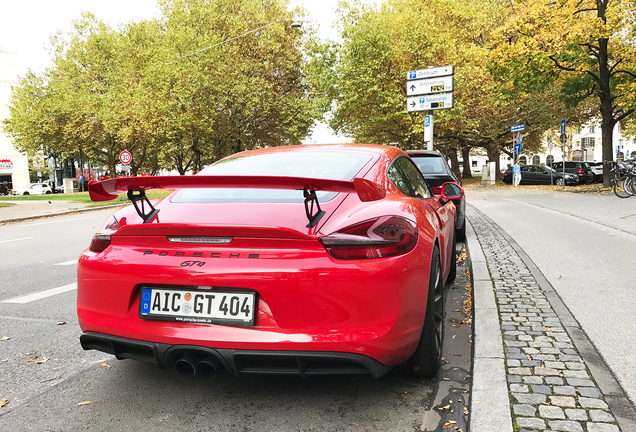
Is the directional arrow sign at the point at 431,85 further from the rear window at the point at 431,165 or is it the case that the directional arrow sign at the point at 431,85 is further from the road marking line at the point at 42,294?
the road marking line at the point at 42,294

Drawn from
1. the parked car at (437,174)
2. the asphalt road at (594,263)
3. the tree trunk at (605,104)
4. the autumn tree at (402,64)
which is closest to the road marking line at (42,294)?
the asphalt road at (594,263)

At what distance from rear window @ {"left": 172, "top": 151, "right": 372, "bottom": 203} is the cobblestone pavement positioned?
146cm

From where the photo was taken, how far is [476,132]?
119 ft

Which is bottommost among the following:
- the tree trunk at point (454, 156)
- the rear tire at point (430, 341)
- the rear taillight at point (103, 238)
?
the rear tire at point (430, 341)

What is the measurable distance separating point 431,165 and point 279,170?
5529 mm

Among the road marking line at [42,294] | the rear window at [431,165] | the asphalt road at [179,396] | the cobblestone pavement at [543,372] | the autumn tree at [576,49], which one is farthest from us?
the autumn tree at [576,49]

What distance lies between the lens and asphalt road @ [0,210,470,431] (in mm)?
2574

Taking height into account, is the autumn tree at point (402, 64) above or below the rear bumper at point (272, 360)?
above

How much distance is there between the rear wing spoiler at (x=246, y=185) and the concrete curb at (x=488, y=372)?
1.18 metres

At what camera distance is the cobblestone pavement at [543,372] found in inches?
96.8

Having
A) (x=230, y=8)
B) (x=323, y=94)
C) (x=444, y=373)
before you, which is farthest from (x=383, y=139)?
(x=444, y=373)

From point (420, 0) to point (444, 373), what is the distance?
33.3 metres

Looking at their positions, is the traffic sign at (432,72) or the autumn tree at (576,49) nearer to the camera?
the traffic sign at (432,72)

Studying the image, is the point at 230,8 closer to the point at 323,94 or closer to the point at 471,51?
the point at 323,94
